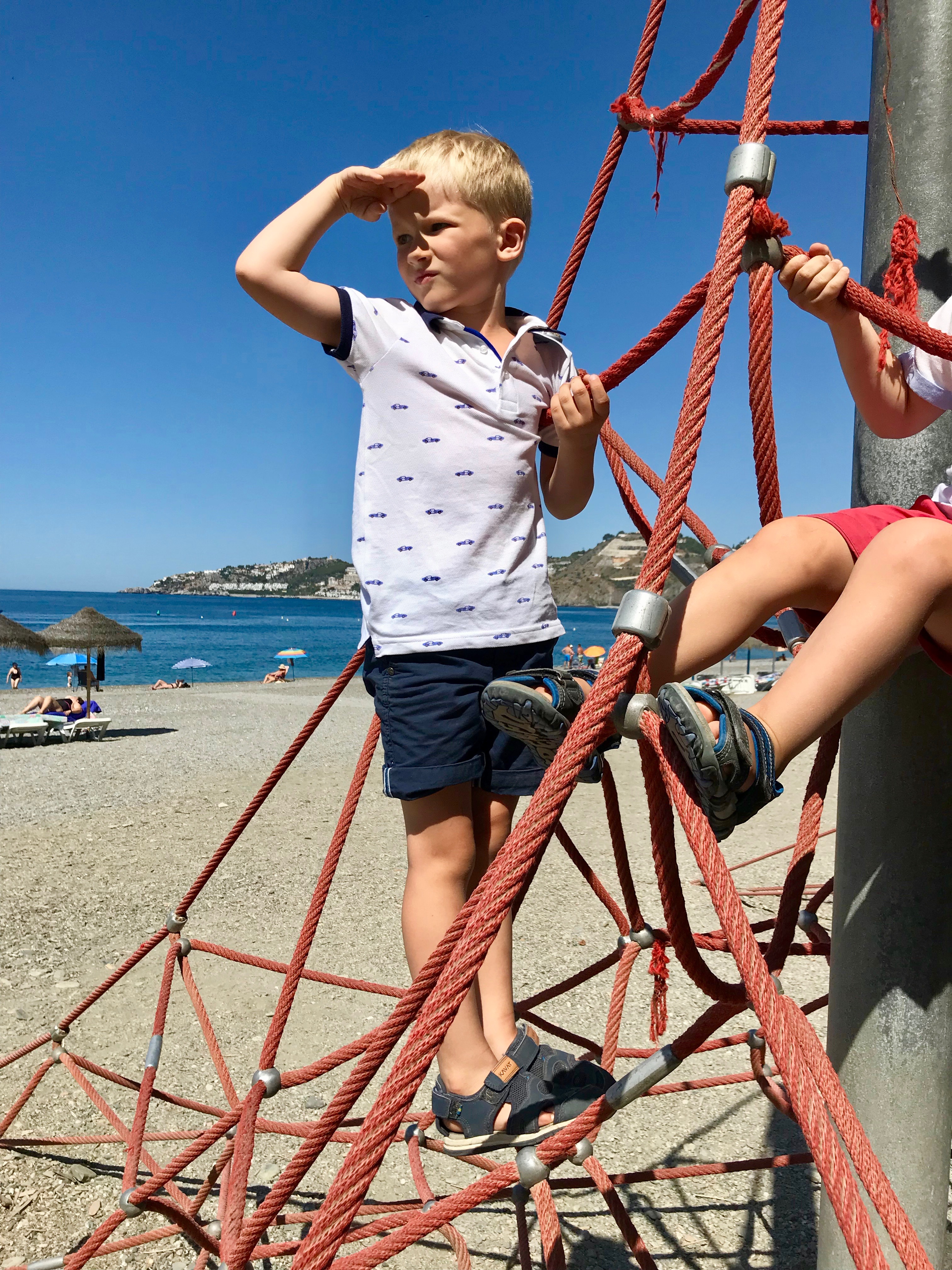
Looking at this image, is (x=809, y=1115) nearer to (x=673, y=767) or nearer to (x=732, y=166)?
(x=673, y=767)

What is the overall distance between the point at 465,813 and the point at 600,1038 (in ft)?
7.03

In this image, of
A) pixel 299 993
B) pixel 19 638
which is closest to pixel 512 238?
pixel 299 993

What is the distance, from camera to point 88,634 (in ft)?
40.8

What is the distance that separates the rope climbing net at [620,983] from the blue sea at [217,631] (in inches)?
38.4

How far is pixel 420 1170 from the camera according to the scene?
2041mm

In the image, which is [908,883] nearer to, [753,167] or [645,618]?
[645,618]

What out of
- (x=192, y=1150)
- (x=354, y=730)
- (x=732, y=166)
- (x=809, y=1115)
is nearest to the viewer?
(x=809, y=1115)

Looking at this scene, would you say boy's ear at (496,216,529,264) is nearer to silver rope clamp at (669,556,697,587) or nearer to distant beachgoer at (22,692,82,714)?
silver rope clamp at (669,556,697,587)

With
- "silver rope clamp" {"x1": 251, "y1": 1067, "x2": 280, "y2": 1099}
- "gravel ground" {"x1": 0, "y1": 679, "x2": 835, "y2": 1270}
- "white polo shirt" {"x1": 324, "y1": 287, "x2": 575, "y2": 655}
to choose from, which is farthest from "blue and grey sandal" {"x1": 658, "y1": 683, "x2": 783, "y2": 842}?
"gravel ground" {"x1": 0, "y1": 679, "x2": 835, "y2": 1270}

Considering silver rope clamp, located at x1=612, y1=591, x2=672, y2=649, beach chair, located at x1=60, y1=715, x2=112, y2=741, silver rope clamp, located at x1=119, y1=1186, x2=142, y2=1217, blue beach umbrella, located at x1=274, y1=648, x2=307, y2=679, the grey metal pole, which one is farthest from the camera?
blue beach umbrella, located at x1=274, y1=648, x2=307, y2=679

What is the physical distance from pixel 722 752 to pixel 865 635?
272mm

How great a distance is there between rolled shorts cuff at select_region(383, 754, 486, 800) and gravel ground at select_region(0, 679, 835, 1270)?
4.51 feet

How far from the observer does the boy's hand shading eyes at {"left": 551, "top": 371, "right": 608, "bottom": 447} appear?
1.45 meters

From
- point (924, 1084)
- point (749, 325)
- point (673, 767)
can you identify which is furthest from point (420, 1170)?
point (749, 325)
